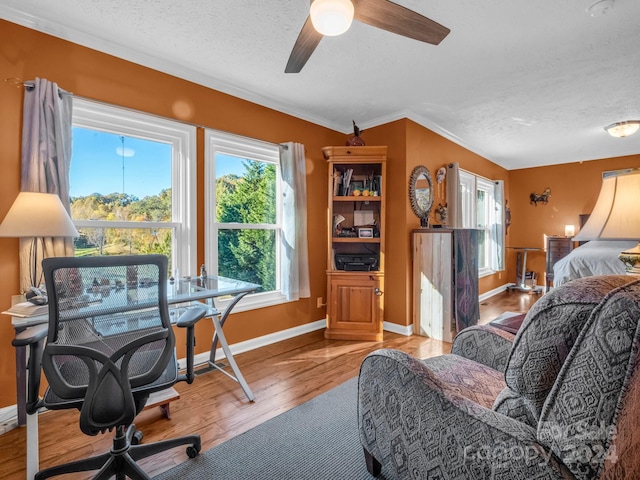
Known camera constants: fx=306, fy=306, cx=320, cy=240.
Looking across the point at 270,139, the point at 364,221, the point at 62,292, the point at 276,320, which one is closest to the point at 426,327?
the point at 364,221

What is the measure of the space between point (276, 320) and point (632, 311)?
2.92 metres

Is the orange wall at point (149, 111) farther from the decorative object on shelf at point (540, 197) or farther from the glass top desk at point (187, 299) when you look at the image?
the decorative object on shelf at point (540, 197)

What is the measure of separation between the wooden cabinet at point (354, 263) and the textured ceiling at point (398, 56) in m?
0.59

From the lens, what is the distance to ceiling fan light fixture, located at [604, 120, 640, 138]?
3674 mm

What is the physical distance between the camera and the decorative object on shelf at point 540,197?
589cm

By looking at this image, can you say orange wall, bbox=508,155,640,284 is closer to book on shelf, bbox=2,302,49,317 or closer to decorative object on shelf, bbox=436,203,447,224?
decorative object on shelf, bbox=436,203,447,224

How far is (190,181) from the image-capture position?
268 centimetres

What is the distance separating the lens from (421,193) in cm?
375

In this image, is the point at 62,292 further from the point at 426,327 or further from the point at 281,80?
the point at 426,327

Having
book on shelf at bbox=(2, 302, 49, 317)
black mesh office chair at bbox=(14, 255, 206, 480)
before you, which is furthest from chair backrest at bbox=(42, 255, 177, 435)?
book on shelf at bbox=(2, 302, 49, 317)

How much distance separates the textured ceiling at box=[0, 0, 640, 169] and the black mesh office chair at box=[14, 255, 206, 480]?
170 centimetres

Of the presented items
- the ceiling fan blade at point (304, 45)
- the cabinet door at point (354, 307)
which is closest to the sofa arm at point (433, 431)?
the ceiling fan blade at point (304, 45)

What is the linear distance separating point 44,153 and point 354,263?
274cm

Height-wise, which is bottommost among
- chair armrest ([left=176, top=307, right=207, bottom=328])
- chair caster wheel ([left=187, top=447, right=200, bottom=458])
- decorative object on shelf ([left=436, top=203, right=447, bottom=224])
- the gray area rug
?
the gray area rug
